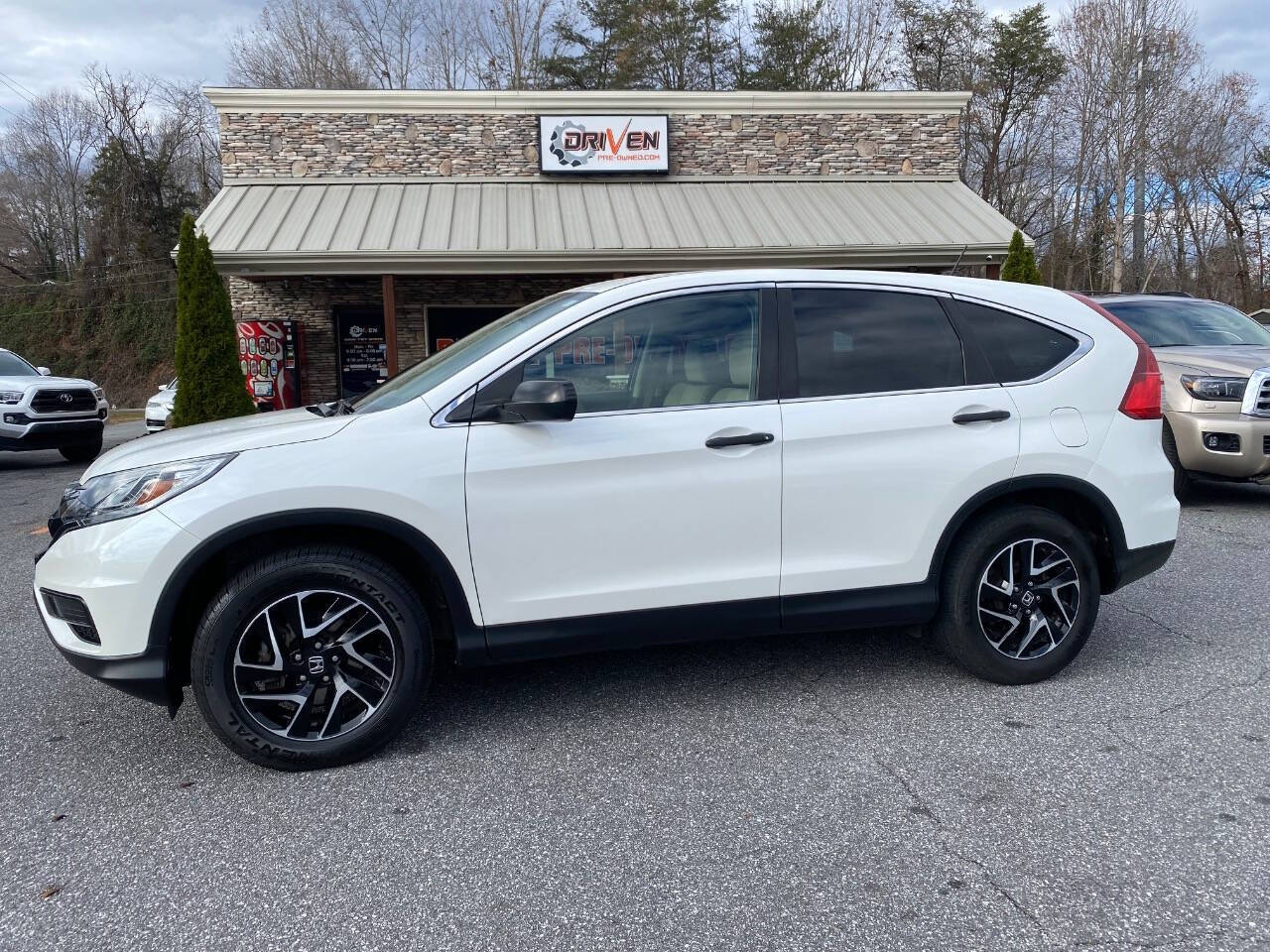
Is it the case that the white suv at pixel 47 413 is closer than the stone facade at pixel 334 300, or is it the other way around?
the white suv at pixel 47 413

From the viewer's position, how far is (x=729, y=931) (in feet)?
7.68

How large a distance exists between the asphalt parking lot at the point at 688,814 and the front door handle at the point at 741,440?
1.13 metres

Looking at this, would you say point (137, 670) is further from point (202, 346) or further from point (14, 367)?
point (14, 367)

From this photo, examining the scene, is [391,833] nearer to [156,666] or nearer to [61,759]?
[156,666]

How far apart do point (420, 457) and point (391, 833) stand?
1.27m

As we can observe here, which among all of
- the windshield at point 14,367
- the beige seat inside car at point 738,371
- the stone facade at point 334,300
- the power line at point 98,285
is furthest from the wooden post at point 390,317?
the power line at point 98,285

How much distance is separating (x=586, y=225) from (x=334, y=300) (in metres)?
4.91

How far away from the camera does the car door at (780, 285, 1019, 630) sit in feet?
11.7

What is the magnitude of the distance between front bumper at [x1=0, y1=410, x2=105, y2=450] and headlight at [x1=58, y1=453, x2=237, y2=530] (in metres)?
11.2

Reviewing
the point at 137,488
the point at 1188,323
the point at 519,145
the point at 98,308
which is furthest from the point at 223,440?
the point at 98,308

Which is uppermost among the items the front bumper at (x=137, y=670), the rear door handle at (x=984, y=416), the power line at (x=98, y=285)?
the power line at (x=98, y=285)

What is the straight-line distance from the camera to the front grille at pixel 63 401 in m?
12.5

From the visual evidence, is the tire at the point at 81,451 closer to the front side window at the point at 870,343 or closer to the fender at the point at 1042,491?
the front side window at the point at 870,343

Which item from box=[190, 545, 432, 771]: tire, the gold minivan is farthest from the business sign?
box=[190, 545, 432, 771]: tire
